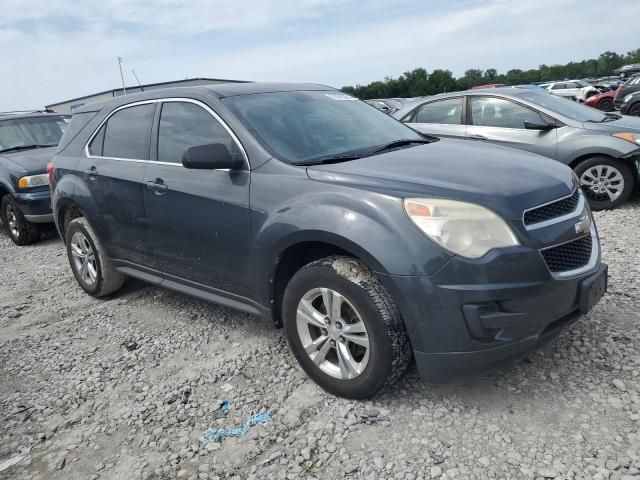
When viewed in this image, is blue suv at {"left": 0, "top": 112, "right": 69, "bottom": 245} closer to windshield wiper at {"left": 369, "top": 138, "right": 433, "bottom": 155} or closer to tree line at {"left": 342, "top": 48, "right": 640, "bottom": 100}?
windshield wiper at {"left": 369, "top": 138, "right": 433, "bottom": 155}

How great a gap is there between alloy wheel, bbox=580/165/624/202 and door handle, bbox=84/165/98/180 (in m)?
5.40

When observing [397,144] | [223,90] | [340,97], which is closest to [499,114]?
[340,97]

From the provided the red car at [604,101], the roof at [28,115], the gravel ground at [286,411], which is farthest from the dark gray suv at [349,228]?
the red car at [604,101]

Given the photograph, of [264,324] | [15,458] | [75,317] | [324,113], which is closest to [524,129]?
[324,113]

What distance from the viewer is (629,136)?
6.36 metres

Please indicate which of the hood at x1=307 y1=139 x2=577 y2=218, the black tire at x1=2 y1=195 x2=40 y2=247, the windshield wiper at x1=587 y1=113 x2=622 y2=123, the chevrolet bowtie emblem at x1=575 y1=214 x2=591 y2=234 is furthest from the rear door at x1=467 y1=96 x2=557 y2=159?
the black tire at x1=2 y1=195 x2=40 y2=247

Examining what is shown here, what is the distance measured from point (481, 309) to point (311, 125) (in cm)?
170

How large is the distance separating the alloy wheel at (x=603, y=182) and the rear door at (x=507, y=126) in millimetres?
469

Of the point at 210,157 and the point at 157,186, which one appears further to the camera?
the point at 157,186

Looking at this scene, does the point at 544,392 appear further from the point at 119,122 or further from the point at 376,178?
the point at 119,122

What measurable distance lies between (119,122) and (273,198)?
6.59ft

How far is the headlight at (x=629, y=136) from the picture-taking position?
6.32 m

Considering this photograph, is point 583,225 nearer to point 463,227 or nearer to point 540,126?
point 463,227

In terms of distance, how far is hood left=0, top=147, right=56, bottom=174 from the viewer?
7.27 meters
